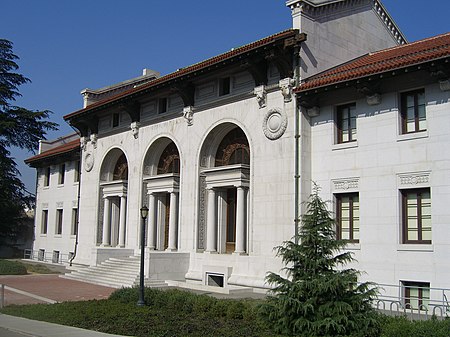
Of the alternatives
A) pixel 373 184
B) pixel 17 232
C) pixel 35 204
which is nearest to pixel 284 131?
pixel 373 184

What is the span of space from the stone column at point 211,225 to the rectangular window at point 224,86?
471 centimetres

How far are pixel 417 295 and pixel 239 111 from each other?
11.1m

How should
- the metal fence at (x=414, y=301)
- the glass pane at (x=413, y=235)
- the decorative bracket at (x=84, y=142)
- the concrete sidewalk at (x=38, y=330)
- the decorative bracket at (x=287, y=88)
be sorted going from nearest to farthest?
the concrete sidewalk at (x=38, y=330) → the metal fence at (x=414, y=301) → the glass pane at (x=413, y=235) → the decorative bracket at (x=287, y=88) → the decorative bracket at (x=84, y=142)

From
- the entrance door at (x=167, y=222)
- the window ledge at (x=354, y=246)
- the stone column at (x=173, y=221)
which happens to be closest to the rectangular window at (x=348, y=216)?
the window ledge at (x=354, y=246)

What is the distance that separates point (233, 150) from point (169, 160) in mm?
5309

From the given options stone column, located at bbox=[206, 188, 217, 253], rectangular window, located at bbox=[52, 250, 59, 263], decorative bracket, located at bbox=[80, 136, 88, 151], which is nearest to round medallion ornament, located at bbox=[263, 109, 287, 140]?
stone column, located at bbox=[206, 188, 217, 253]

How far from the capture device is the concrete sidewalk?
43.3ft

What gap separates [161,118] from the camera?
2900cm

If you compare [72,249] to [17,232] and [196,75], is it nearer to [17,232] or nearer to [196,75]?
[17,232]

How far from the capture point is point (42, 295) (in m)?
22.3

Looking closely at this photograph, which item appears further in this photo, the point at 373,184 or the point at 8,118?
the point at 8,118

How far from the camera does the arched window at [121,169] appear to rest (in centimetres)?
3378

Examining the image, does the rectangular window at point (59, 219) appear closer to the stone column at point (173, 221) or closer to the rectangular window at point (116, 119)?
the rectangular window at point (116, 119)

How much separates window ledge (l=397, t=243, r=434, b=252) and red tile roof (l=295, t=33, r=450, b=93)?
19.6ft
